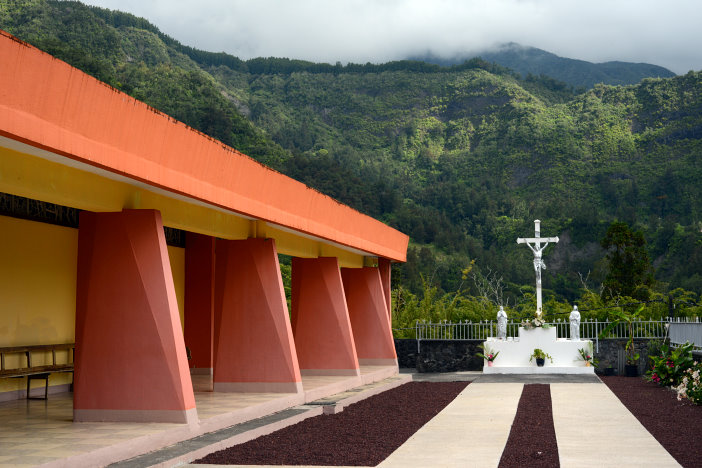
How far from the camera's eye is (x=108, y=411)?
32.0ft

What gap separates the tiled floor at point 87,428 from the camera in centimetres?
778

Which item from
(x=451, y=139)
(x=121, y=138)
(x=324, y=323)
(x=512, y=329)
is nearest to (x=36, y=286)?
(x=121, y=138)

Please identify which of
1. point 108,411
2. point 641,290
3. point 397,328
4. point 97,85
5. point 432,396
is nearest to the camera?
point 97,85

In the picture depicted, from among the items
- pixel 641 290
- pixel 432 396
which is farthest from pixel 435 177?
pixel 432 396

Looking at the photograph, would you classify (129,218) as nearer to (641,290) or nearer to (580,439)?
(580,439)

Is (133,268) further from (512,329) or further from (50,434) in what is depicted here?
(512,329)

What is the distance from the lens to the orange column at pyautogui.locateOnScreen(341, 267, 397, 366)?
23312mm

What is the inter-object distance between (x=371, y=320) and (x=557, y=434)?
12262mm

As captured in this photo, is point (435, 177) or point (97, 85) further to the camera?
point (435, 177)

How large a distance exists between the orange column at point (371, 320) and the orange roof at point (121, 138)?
9.19 metres

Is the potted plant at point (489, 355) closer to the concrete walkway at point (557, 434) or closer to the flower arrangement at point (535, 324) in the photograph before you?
the flower arrangement at point (535, 324)

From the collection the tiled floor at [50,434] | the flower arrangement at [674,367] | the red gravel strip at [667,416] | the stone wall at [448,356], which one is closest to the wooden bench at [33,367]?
the tiled floor at [50,434]

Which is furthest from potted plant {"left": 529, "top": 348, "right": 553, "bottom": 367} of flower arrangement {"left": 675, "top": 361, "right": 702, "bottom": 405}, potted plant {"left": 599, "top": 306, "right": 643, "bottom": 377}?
flower arrangement {"left": 675, "top": 361, "right": 702, "bottom": 405}

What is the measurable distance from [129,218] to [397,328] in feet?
63.9
